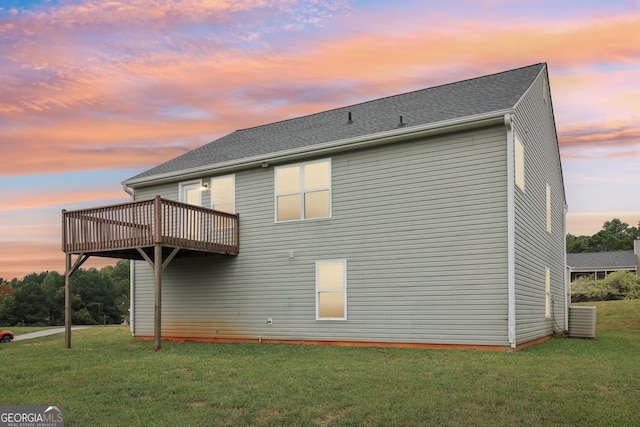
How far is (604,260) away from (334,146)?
4068 cm

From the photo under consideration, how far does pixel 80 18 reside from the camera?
13180mm

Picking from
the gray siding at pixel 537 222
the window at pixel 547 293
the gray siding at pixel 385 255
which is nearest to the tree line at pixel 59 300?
the gray siding at pixel 385 255

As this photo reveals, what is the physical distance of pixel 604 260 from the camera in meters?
46.0

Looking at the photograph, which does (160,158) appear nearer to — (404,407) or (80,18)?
(80,18)

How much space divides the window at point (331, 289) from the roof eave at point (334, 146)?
277cm

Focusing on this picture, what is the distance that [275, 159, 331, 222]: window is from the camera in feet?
45.0

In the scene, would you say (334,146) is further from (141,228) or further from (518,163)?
(141,228)

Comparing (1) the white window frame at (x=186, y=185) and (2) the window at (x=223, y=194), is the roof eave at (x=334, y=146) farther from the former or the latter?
(2) the window at (x=223, y=194)

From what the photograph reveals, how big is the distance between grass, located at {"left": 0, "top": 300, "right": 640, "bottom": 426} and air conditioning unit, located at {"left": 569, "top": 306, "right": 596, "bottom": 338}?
3.65m

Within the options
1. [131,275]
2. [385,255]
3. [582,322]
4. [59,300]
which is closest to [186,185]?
[131,275]

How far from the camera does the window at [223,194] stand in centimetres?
1527

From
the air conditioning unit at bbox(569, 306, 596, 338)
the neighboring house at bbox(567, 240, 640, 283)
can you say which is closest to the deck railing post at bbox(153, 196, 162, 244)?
the air conditioning unit at bbox(569, 306, 596, 338)

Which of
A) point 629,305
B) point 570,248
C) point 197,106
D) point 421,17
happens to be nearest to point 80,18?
point 197,106

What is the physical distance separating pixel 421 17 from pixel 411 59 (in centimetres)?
199
